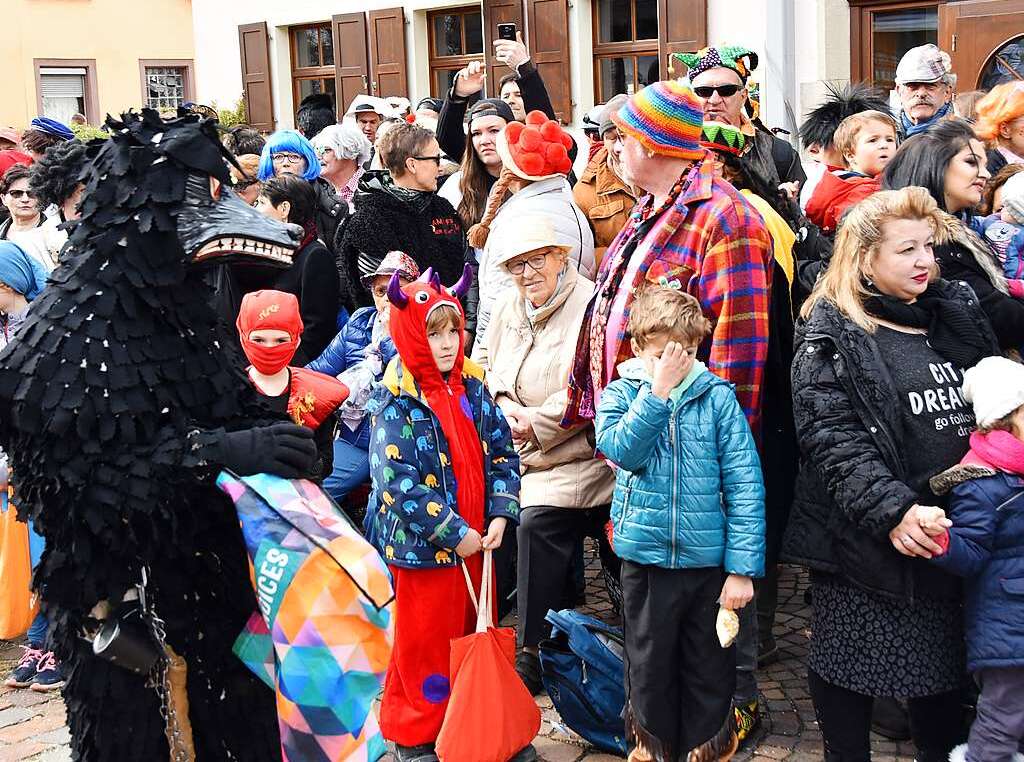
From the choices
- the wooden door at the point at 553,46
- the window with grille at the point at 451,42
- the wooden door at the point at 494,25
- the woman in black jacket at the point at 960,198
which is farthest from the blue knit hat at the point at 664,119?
the window with grille at the point at 451,42

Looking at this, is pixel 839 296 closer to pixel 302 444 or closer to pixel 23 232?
pixel 302 444

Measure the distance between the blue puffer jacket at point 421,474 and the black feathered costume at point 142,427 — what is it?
3.06 ft

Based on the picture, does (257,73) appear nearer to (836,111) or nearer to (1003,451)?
(836,111)

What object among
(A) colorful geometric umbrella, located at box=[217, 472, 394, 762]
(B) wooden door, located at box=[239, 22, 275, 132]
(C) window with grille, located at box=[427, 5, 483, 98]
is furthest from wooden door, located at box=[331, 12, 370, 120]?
(A) colorful geometric umbrella, located at box=[217, 472, 394, 762]

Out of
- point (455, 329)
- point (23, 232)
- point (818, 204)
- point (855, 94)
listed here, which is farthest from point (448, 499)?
point (23, 232)

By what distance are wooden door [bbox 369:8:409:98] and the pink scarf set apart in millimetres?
11628

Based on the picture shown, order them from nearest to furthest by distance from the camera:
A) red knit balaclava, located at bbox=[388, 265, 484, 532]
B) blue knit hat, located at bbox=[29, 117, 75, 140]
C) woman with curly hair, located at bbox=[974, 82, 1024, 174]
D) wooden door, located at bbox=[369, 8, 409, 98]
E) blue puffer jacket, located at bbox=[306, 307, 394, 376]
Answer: red knit balaclava, located at bbox=[388, 265, 484, 532]
woman with curly hair, located at bbox=[974, 82, 1024, 174]
blue puffer jacket, located at bbox=[306, 307, 394, 376]
blue knit hat, located at bbox=[29, 117, 75, 140]
wooden door, located at bbox=[369, 8, 409, 98]

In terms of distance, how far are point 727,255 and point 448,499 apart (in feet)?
4.07

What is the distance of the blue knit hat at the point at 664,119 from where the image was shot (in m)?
4.20

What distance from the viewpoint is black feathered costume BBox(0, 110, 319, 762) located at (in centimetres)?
305

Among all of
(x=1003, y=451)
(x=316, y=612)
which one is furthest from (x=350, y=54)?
(x=316, y=612)

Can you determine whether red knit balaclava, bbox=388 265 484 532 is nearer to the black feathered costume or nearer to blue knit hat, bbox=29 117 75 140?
the black feathered costume

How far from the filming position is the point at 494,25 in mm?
13289

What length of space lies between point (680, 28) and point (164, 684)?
9542 millimetres
